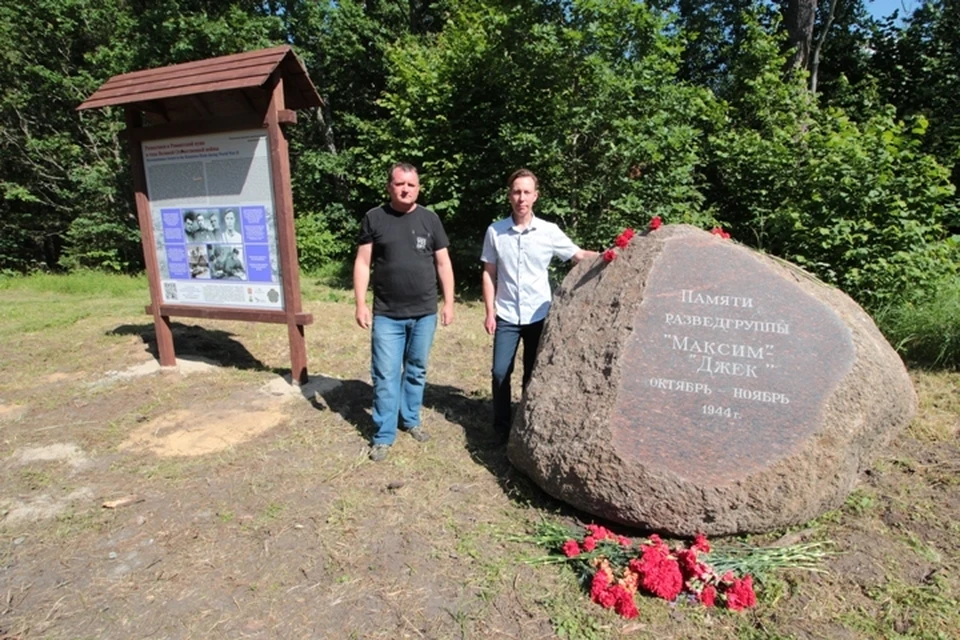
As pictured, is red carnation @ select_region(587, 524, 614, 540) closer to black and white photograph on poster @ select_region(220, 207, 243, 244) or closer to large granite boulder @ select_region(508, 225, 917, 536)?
large granite boulder @ select_region(508, 225, 917, 536)

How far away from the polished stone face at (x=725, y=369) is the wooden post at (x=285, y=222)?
3.13 m

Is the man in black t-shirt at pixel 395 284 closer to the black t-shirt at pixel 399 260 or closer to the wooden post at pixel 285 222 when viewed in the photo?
the black t-shirt at pixel 399 260

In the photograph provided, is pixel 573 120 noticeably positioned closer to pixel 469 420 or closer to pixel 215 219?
pixel 215 219

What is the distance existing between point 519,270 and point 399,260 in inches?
30.1

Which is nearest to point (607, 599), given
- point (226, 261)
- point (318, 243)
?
point (226, 261)

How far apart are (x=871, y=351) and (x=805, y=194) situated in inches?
188

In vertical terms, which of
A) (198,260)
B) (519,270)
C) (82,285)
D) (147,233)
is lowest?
(82,285)

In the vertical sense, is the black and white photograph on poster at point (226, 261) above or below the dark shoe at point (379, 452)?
above

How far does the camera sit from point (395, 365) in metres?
3.76

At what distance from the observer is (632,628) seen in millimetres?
2301

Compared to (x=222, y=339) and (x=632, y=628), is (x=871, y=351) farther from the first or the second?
(x=222, y=339)

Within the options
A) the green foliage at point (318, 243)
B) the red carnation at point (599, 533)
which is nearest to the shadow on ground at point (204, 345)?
the red carnation at point (599, 533)

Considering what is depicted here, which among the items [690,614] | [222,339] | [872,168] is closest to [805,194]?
[872,168]

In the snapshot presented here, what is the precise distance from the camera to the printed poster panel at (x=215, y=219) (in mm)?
5000
